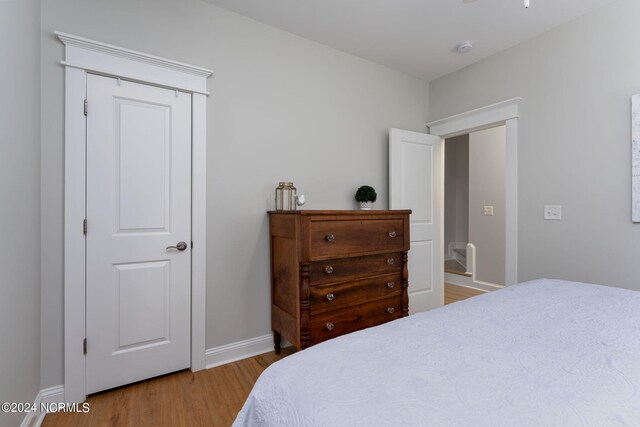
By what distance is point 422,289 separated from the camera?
10.8 ft

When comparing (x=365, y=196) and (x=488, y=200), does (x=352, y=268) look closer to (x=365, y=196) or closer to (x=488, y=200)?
(x=365, y=196)

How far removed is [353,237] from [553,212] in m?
1.72

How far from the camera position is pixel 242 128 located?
239cm

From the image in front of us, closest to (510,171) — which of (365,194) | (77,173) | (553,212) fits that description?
(553,212)

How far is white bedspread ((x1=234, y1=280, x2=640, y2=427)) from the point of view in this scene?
634 millimetres

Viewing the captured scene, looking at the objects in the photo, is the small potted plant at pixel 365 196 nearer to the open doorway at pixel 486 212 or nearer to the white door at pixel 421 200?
the white door at pixel 421 200

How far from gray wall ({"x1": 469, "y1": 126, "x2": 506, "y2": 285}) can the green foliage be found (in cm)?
245

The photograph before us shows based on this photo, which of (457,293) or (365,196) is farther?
(457,293)

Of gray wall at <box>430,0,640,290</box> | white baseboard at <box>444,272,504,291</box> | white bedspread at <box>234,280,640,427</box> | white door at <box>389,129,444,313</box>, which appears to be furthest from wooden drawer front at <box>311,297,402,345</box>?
white baseboard at <box>444,272,504,291</box>

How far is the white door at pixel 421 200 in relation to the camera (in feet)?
10.3

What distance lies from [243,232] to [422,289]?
2.00m

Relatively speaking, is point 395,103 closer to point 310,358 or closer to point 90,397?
point 310,358

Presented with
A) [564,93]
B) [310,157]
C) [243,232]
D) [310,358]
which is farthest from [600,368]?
[564,93]

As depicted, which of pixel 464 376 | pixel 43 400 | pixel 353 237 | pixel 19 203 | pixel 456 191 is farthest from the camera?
pixel 456 191
